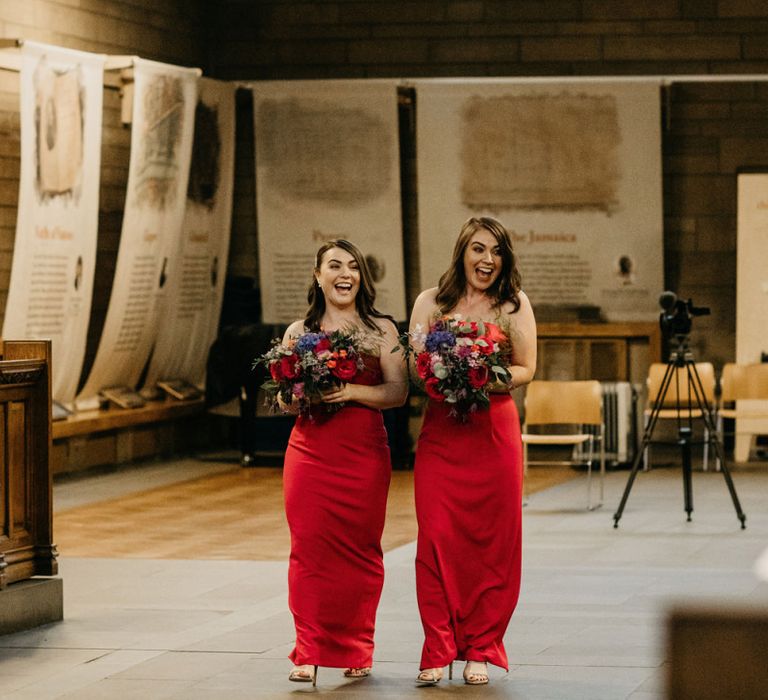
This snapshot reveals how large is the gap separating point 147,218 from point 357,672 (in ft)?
23.2

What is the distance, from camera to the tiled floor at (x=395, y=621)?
15.1 ft

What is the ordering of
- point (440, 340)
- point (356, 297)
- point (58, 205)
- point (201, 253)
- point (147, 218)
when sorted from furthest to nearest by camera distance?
point (201, 253), point (147, 218), point (58, 205), point (356, 297), point (440, 340)

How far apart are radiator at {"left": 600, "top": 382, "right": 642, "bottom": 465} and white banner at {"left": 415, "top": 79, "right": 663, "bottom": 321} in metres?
1.15

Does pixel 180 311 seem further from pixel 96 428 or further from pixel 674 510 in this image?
pixel 674 510

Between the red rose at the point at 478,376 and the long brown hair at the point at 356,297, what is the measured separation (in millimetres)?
380

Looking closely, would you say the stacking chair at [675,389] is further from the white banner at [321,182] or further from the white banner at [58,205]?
the white banner at [58,205]

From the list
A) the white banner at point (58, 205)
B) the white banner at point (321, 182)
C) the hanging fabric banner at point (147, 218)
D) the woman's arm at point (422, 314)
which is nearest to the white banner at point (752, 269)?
the white banner at point (321, 182)

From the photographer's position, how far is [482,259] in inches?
189

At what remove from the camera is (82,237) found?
10.5 metres

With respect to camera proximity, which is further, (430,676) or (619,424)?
(619,424)

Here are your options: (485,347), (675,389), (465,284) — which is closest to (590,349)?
(675,389)

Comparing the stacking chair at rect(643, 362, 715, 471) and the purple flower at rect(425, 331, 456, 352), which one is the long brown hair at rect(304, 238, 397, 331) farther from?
the stacking chair at rect(643, 362, 715, 471)

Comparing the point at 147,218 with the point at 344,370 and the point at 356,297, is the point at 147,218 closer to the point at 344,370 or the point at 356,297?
the point at 356,297

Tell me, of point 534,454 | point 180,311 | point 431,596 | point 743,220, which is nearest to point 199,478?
point 180,311
